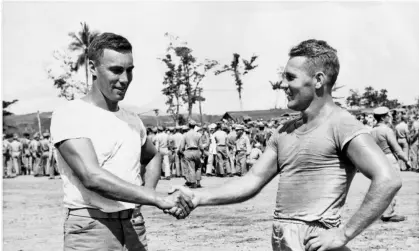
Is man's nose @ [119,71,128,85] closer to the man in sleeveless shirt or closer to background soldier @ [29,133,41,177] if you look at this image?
the man in sleeveless shirt

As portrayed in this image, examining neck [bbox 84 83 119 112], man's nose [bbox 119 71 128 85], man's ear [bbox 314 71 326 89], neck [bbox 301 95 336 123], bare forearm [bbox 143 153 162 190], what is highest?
man's nose [bbox 119 71 128 85]

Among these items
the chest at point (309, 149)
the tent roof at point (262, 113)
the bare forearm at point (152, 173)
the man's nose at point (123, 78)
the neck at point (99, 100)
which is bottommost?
the tent roof at point (262, 113)

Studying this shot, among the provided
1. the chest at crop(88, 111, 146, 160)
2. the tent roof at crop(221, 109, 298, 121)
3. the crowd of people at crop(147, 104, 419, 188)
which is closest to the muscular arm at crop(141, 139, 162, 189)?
the chest at crop(88, 111, 146, 160)

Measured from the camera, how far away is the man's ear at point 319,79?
3.55m

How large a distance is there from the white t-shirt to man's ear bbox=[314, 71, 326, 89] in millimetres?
1172

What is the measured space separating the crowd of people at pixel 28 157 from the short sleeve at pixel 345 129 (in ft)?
73.0

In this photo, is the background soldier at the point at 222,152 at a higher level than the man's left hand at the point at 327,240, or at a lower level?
lower

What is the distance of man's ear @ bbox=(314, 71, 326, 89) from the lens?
140 inches

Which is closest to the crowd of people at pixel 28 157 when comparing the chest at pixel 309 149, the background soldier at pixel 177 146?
the background soldier at pixel 177 146

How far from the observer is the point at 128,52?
412 centimetres

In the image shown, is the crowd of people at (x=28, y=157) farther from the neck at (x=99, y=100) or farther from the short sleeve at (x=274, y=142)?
the short sleeve at (x=274, y=142)

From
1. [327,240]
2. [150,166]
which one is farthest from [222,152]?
[327,240]

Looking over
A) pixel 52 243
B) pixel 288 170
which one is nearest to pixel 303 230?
pixel 288 170

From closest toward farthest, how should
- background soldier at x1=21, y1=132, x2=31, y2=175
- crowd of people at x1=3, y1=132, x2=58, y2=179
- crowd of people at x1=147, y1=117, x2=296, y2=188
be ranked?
1. crowd of people at x1=147, y1=117, x2=296, y2=188
2. crowd of people at x1=3, y1=132, x2=58, y2=179
3. background soldier at x1=21, y1=132, x2=31, y2=175
